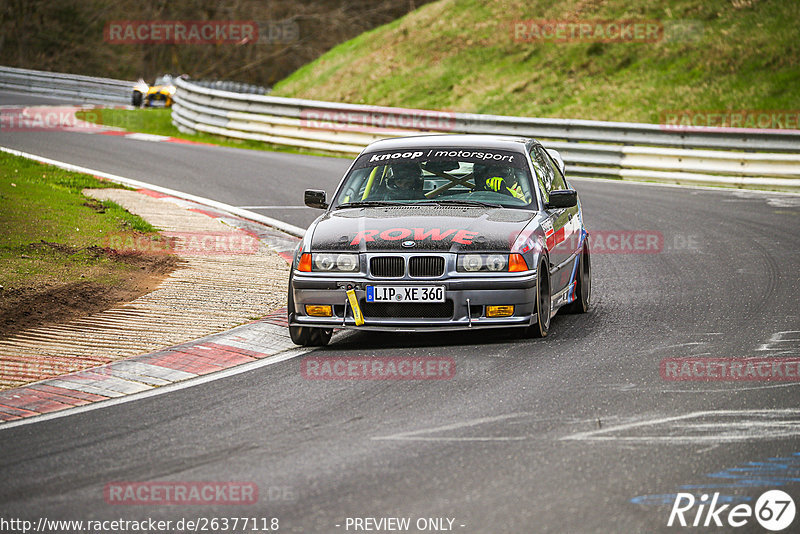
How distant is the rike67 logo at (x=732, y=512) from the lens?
4863 millimetres

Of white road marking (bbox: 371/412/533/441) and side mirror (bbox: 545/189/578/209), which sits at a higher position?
side mirror (bbox: 545/189/578/209)

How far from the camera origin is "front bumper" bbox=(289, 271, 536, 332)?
8.34m

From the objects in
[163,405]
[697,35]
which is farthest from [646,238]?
[697,35]

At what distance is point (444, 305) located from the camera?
8.36 meters

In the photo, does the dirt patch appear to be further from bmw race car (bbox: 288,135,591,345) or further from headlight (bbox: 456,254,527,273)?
headlight (bbox: 456,254,527,273)

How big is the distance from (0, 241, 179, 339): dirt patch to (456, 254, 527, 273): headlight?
11.2ft

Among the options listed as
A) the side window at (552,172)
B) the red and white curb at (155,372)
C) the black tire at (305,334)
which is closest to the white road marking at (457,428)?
Answer: the red and white curb at (155,372)

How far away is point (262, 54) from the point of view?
56.9 metres

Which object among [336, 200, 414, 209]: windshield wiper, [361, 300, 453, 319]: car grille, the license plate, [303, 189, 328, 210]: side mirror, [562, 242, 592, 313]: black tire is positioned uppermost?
[303, 189, 328, 210]: side mirror

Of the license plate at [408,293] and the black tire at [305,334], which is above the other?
the license plate at [408,293]

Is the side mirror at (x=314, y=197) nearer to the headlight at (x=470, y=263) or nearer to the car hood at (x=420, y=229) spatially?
the car hood at (x=420, y=229)

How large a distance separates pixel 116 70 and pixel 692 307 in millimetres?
56816

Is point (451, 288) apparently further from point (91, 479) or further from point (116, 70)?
point (116, 70)

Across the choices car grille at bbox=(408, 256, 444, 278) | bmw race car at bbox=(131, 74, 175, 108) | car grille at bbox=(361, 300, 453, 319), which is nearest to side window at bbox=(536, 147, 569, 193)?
car grille at bbox=(408, 256, 444, 278)
